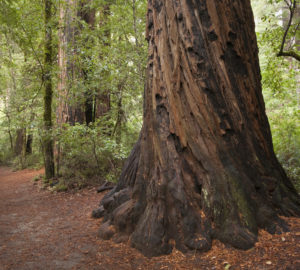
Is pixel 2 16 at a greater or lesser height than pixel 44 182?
greater

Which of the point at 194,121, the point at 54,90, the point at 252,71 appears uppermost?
the point at 54,90

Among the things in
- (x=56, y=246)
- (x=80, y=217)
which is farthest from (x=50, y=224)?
(x=56, y=246)

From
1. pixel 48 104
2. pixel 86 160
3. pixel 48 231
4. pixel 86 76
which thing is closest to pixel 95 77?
pixel 86 76

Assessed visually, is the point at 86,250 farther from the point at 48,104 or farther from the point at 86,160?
the point at 48,104

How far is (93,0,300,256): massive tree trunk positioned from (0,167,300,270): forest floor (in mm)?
163

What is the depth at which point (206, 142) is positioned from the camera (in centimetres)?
356

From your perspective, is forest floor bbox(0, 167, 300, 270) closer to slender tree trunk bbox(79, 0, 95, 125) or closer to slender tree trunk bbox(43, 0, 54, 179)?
slender tree trunk bbox(43, 0, 54, 179)

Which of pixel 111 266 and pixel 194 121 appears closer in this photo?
pixel 111 266

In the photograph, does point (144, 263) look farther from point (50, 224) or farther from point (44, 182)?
point (44, 182)

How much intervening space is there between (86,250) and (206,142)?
247 centimetres

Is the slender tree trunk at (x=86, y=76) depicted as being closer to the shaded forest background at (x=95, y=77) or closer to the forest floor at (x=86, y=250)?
the shaded forest background at (x=95, y=77)

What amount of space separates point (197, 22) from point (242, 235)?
9.85 feet

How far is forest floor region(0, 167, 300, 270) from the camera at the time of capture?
9.62 ft

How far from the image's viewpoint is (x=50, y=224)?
5.38 m
